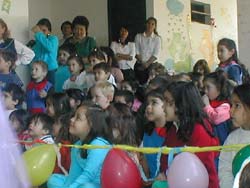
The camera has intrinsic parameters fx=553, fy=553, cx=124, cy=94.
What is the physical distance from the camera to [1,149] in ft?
4.72

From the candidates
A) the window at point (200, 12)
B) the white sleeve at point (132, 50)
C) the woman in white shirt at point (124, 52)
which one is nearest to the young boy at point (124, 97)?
the woman in white shirt at point (124, 52)

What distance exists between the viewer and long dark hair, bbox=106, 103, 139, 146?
167 inches

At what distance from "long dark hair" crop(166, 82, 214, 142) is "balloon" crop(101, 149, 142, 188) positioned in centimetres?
43

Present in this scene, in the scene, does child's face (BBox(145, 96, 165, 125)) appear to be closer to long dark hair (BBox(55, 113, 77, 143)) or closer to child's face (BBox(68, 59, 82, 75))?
long dark hair (BBox(55, 113, 77, 143))

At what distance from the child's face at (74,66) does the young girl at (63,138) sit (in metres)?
1.85

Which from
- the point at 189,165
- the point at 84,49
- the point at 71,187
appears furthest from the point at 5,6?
the point at 189,165

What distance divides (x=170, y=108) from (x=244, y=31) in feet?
11.0

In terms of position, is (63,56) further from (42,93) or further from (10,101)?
(10,101)

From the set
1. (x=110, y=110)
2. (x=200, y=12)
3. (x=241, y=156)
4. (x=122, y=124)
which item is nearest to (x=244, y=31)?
(x=110, y=110)

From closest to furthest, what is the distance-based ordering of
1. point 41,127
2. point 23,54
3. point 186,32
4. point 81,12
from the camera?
point 41,127, point 23,54, point 81,12, point 186,32

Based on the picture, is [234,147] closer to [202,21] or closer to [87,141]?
[87,141]

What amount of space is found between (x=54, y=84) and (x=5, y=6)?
4.18ft

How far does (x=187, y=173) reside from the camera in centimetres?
321

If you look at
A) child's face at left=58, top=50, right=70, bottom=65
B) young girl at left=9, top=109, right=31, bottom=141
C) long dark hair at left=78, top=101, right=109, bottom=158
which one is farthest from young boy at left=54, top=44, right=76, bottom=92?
long dark hair at left=78, top=101, right=109, bottom=158
